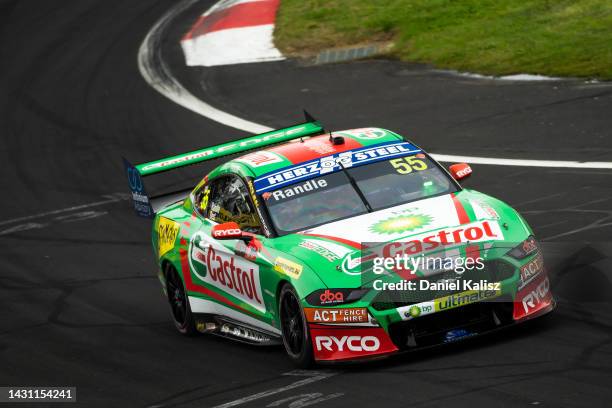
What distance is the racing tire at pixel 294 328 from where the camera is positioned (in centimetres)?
831

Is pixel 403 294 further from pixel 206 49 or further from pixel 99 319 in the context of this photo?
pixel 206 49

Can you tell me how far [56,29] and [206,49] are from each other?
5135 millimetres

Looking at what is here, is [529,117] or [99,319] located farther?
[529,117]

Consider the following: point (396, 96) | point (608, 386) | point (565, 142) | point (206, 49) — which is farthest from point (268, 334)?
point (206, 49)

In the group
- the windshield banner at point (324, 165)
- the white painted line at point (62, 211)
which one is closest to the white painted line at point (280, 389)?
the windshield banner at point (324, 165)

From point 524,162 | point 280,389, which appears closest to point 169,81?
point 524,162

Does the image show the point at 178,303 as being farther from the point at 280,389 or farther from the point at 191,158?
the point at 280,389

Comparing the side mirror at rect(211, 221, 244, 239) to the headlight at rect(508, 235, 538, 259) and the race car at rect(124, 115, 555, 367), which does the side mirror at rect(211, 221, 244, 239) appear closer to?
the race car at rect(124, 115, 555, 367)

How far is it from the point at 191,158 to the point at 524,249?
12.8ft

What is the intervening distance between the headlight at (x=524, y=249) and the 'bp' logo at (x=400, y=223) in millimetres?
625

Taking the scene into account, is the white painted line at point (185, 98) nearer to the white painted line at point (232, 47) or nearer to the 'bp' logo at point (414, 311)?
the white painted line at point (232, 47)

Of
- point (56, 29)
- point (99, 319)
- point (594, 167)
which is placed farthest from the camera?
point (56, 29)

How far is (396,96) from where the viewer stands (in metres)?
18.4

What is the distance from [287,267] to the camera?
851 centimetres
